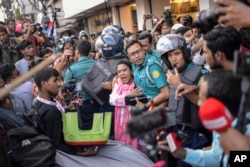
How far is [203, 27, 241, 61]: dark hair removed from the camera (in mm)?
2717

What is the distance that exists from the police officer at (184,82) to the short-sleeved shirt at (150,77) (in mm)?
189

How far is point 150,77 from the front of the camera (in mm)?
3766

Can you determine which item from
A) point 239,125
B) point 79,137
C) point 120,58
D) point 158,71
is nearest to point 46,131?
point 79,137

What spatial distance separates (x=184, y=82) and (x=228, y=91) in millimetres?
1551

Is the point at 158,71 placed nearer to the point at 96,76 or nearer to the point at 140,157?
the point at 140,157

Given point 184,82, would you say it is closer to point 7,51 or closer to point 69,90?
point 69,90

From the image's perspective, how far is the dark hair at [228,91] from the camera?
1716mm

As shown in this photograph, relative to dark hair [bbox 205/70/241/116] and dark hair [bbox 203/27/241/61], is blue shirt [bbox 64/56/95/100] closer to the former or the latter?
dark hair [bbox 203/27/241/61]

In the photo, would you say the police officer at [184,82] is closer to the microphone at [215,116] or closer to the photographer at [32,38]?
the microphone at [215,116]

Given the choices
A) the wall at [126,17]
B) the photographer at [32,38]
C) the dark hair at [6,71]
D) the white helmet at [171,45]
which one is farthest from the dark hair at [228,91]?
the wall at [126,17]

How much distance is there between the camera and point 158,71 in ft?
12.2

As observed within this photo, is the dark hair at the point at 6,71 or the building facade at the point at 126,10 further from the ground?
the building facade at the point at 126,10

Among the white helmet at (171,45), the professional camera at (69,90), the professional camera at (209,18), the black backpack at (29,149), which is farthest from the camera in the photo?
the professional camera at (69,90)

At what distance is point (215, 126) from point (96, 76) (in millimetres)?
3448
